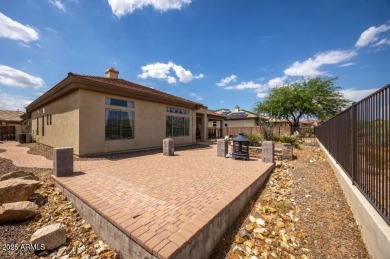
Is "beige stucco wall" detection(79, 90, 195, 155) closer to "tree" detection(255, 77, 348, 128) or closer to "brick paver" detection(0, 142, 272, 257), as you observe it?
"brick paver" detection(0, 142, 272, 257)

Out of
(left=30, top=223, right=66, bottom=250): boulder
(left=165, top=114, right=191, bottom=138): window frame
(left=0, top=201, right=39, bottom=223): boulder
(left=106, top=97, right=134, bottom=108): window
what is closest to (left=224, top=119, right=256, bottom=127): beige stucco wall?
(left=165, top=114, right=191, bottom=138): window frame

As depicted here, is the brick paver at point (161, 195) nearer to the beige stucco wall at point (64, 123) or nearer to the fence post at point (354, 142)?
the fence post at point (354, 142)

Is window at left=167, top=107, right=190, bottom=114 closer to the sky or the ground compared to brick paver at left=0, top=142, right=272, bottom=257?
closer to the sky

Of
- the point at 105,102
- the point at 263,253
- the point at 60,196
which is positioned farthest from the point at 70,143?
the point at 263,253

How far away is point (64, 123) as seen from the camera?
33.4 ft

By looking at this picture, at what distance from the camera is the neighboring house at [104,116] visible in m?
8.80

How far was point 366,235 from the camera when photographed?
3.06m

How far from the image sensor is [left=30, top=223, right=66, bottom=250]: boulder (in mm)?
2898

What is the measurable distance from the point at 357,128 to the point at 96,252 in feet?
19.1

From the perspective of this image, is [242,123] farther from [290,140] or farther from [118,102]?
[118,102]

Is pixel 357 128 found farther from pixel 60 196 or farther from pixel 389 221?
pixel 60 196

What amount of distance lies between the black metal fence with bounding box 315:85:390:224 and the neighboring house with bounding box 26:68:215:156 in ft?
32.6

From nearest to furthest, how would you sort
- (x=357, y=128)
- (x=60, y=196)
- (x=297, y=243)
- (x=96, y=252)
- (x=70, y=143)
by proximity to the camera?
(x=96, y=252) → (x=297, y=243) → (x=357, y=128) → (x=60, y=196) → (x=70, y=143)

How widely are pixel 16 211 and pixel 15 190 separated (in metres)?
0.93
